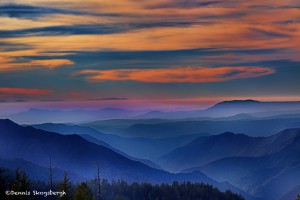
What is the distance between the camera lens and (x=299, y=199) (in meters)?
114

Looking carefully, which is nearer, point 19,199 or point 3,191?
point 19,199

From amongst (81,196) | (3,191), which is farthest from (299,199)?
(3,191)

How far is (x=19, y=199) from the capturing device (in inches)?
2753

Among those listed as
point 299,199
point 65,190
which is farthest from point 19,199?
point 299,199

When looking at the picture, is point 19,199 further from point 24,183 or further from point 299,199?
point 299,199

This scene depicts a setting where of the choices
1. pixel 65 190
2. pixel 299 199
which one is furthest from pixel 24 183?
pixel 299 199

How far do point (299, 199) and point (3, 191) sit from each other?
70498 millimetres

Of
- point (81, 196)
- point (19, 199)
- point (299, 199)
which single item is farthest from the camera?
point (299, 199)

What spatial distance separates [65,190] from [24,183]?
27.2 ft

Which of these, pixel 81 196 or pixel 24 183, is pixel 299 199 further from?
pixel 24 183

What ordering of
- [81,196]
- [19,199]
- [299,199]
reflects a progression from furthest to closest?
[299,199], [81,196], [19,199]

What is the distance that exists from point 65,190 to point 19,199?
922cm

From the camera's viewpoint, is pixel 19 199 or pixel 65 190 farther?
pixel 65 190

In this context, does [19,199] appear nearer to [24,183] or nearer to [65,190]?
[24,183]
